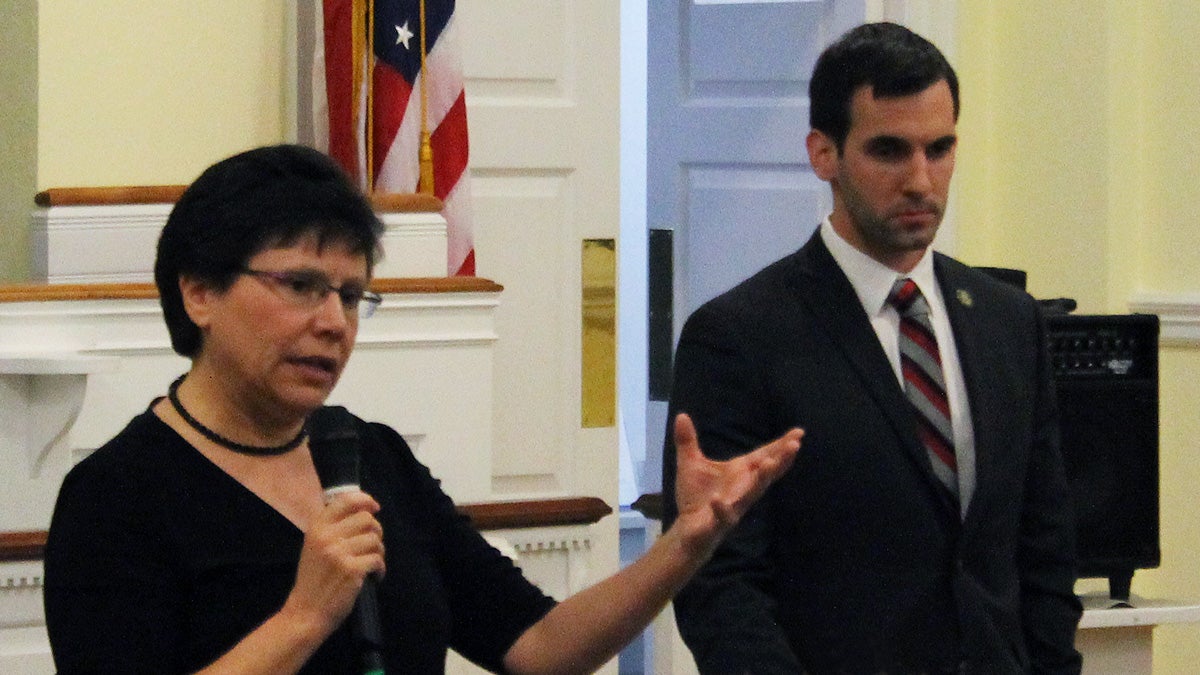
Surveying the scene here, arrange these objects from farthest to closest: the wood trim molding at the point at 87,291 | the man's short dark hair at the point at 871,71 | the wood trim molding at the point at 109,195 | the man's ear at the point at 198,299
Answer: the wood trim molding at the point at 109,195, the wood trim molding at the point at 87,291, the man's short dark hair at the point at 871,71, the man's ear at the point at 198,299

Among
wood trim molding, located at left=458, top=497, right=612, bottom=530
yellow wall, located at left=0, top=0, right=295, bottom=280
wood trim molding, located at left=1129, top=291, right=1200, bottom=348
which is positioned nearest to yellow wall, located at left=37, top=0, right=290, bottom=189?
yellow wall, located at left=0, top=0, right=295, bottom=280

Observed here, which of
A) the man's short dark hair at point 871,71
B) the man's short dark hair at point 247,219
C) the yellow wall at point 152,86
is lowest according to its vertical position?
the man's short dark hair at point 247,219

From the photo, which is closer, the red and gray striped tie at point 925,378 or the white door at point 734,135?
the red and gray striped tie at point 925,378

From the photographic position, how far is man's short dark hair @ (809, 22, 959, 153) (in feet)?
6.98

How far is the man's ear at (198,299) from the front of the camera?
1.71 metres

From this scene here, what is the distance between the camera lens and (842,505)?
203 cm

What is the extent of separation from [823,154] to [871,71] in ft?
0.40

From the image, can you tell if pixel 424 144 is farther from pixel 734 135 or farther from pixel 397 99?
pixel 734 135

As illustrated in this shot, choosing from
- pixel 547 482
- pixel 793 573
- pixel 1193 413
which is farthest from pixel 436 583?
pixel 1193 413

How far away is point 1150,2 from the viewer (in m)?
4.55

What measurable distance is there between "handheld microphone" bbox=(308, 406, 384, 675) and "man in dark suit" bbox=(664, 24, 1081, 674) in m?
0.47

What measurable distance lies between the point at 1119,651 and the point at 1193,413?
1.39 metres

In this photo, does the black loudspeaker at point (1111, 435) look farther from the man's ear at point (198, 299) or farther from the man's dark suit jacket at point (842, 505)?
the man's ear at point (198, 299)

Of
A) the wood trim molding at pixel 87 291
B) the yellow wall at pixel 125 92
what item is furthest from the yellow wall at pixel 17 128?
the wood trim molding at pixel 87 291
